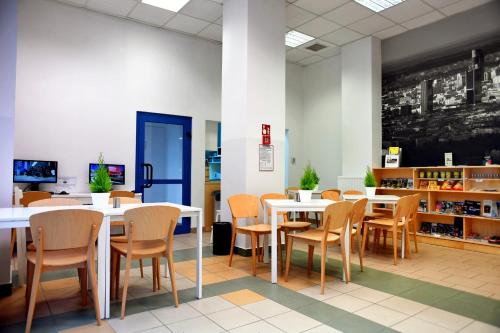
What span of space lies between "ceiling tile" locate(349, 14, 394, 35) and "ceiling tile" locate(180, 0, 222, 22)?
8.23ft

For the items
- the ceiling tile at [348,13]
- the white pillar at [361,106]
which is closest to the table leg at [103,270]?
the ceiling tile at [348,13]

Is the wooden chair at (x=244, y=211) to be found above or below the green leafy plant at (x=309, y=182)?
below

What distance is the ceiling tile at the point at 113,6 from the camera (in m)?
5.35

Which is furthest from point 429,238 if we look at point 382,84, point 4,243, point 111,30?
point 111,30

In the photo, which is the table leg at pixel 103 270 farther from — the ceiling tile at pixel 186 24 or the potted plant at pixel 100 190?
the ceiling tile at pixel 186 24

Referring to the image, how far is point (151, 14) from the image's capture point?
575 centimetres

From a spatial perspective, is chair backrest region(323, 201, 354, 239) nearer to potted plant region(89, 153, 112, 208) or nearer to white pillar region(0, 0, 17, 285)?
potted plant region(89, 153, 112, 208)

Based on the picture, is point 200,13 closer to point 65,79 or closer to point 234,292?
point 65,79

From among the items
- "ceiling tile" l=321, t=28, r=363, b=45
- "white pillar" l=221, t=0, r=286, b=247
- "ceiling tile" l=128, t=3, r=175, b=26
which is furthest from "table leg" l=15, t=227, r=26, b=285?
"ceiling tile" l=321, t=28, r=363, b=45

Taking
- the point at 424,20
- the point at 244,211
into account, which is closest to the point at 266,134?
the point at 244,211

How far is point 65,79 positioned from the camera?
5336mm

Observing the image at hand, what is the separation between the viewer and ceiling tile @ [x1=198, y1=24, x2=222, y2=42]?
20.6 feet

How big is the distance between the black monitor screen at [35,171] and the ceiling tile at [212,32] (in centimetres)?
357

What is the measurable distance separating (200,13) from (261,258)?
4166 millimetres
